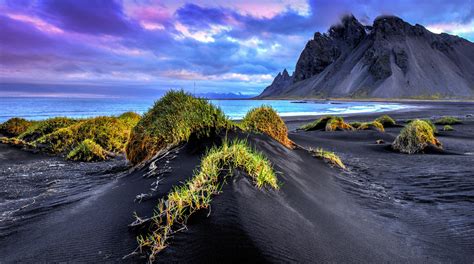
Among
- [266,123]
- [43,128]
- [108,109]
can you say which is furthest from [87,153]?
[108,109]

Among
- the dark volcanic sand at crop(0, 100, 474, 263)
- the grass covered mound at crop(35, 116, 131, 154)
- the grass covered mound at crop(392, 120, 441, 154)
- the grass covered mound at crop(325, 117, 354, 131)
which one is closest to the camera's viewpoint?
the dark volcanic sand at crop(0, 100, 474, 263)

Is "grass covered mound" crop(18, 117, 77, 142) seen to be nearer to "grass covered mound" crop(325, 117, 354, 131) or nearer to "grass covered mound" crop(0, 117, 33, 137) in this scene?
"grass covered mound" crop(0, 117, 33, 137)

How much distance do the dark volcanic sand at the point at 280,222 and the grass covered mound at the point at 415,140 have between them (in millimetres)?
4796

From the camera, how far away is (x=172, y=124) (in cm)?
828

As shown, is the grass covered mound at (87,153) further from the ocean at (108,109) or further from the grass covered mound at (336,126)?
the grass covered mound at (336,126)

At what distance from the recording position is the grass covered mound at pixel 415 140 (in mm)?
13375

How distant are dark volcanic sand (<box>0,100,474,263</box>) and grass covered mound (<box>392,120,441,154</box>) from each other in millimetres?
4796

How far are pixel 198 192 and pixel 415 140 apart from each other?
473 inches

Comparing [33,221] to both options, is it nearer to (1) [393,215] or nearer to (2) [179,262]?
(2) [179,262]

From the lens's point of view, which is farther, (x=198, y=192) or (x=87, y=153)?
(x=87, y=153)

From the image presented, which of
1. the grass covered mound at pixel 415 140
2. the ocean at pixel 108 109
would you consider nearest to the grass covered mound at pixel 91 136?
the ocean at pixel 108 109

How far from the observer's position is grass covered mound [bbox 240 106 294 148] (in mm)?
10086

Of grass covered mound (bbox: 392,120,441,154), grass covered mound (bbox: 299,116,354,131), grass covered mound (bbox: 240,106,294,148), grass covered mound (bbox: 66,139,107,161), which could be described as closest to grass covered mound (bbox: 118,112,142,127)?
grass covered mound (bbox: 66,139,107,161)

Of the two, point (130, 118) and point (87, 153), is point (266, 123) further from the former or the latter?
point (130, 118)
